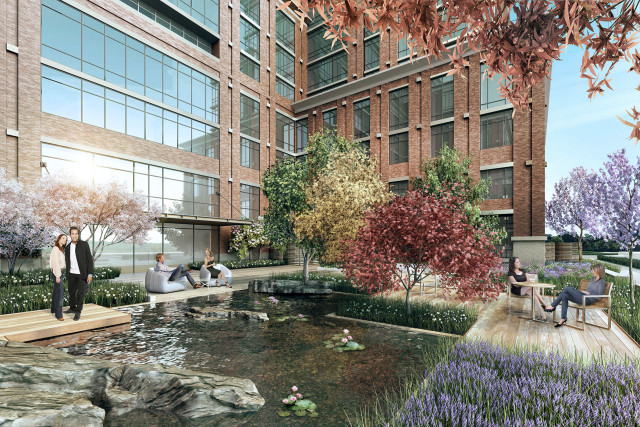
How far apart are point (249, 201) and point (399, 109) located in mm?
16033

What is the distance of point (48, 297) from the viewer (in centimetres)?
989

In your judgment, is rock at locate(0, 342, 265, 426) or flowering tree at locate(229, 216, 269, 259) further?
flowering tree at locate(229, 216, 269, 259)

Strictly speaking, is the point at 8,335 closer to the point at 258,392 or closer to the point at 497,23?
the point at 258,392

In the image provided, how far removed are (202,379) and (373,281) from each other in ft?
16.0

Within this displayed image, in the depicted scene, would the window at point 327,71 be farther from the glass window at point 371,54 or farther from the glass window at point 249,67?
the glass window at point 249,67

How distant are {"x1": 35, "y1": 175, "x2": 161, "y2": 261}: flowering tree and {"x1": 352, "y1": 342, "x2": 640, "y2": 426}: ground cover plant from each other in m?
15.4

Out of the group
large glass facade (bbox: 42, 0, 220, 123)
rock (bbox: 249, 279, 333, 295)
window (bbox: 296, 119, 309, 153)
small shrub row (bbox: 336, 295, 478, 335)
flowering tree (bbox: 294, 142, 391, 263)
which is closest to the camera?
small shrub row (bbox: 336, 295, 478, 335)

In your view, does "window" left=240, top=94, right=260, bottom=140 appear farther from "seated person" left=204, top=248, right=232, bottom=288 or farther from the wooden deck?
the wooden deck

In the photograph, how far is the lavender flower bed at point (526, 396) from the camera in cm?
286

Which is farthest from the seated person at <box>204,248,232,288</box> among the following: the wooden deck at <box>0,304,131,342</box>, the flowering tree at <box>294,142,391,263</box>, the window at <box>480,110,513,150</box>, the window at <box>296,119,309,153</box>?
the window at <box>296,119,309,153</box>

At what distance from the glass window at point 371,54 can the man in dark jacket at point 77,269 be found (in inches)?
1213

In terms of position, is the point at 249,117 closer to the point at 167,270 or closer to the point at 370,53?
the point at 370,53

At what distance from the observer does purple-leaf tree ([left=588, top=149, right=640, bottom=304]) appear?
10711mm

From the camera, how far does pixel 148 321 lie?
8.97 m
